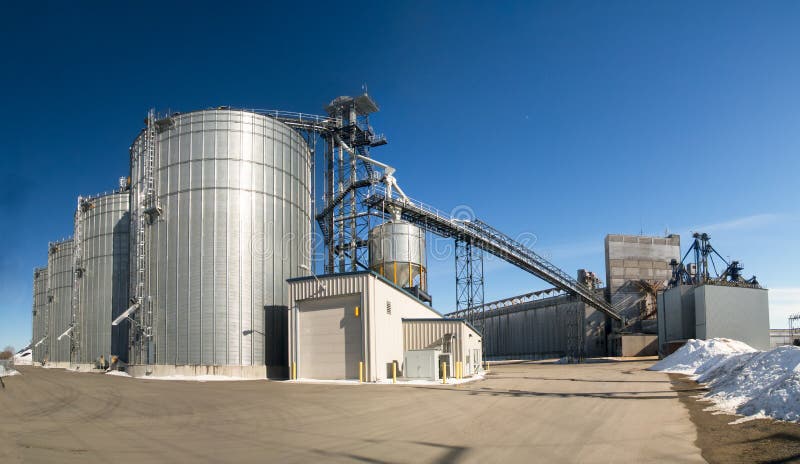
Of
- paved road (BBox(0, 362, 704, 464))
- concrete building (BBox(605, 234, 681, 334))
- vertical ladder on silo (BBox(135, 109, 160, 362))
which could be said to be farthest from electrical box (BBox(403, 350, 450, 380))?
concrete building (BBox(605, 234, 681, 334))

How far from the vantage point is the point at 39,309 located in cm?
7475

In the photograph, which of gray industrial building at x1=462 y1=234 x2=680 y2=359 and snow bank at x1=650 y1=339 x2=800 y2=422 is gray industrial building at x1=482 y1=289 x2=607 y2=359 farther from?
snow bank at x1=650 y1=339 x2=800 y2=422

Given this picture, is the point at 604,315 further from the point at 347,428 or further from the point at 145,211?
the point at 347,428

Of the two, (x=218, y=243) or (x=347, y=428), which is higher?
(x=218, y=243)

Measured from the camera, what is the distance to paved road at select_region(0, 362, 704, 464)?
30.6ft

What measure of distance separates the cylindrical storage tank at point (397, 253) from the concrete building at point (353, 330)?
6.91 meters

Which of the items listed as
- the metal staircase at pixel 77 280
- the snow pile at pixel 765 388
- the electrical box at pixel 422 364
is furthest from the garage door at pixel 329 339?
the metal staircase at pixel 77 280

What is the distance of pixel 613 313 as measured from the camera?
6028 cm

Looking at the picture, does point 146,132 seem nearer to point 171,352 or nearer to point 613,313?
point 171,352

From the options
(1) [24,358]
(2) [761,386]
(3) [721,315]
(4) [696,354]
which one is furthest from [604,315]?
(1) [24,358]

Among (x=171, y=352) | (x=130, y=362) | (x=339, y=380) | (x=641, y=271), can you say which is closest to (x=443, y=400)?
(x=339, y=380)

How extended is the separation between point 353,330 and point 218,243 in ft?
37.4

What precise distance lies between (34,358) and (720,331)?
8061 centimetres

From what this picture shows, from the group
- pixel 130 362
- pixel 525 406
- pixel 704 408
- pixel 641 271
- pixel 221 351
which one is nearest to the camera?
pixel 704 408
